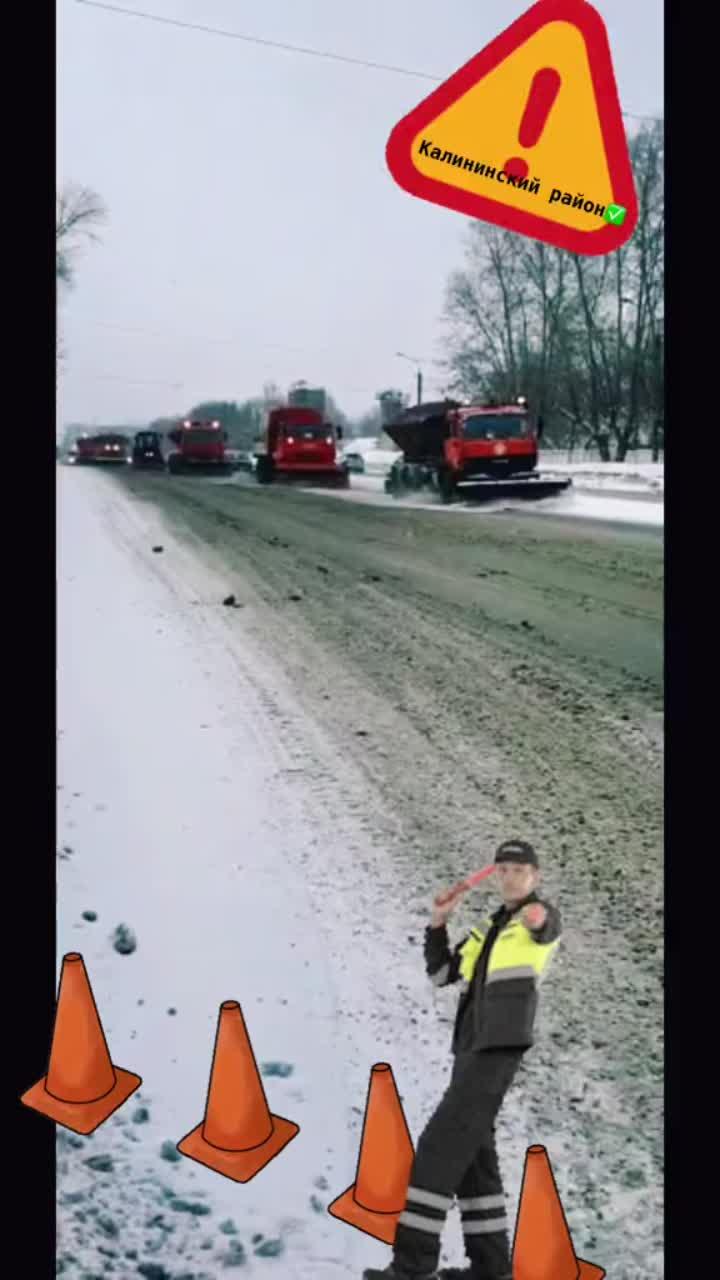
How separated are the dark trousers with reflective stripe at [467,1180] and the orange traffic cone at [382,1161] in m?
0.11

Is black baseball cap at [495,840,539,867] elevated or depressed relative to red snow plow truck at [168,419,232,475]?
depressed

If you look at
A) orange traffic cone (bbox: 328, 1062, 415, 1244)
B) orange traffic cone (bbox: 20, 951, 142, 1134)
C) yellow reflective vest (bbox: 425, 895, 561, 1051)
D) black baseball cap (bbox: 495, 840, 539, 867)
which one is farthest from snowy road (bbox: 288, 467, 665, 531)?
orange traffic cone (bbox: 20, 951, 142, 1134)

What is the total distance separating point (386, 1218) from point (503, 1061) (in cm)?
45

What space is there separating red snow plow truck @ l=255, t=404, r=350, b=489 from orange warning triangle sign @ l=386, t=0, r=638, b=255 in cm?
85

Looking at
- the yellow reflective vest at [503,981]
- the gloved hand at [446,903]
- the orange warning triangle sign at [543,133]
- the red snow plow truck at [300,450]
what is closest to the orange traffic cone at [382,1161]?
the yellow reflective vest at [503,981]

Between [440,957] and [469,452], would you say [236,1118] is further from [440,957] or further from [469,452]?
[469,452]

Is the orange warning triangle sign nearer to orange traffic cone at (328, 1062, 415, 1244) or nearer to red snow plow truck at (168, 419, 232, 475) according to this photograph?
red snow plow truck at (168, 419, 232, 475)

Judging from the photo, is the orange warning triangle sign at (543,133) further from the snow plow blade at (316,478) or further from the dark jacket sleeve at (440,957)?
Answer: the dark jacket sleeve at (440,957)

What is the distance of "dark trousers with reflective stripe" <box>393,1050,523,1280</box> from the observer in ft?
7.06

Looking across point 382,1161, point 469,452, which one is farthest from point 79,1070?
point 469,452

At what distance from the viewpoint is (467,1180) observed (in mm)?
2164

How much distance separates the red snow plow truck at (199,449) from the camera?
3230mm
